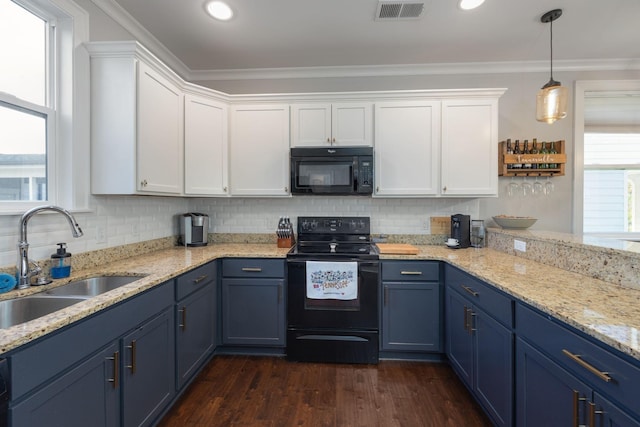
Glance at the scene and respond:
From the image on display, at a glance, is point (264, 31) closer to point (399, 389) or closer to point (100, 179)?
point (100, 179)

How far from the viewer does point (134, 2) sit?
204 centimetres

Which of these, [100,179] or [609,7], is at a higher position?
[609,7]

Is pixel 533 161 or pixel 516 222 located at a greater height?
pixel 533 161

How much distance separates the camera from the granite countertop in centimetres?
95

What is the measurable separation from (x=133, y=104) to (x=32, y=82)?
495 millimetres

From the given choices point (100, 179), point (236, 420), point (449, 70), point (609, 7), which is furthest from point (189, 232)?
point (609, 7)

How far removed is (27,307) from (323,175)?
2.05m

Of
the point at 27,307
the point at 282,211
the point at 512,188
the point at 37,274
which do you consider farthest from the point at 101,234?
the point at 512,188

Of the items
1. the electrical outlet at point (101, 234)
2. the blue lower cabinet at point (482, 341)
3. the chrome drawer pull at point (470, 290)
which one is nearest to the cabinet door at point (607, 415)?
the blue lower cabinet at point (482, 341)

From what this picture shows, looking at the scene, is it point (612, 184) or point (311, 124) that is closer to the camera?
point (311, 124)

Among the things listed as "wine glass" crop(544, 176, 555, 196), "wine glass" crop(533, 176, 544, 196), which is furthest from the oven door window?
"wine glass" crop(544, 176, 555, 196)

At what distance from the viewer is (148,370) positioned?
1.54m

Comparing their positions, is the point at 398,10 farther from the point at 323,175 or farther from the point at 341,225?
the point at 341,225

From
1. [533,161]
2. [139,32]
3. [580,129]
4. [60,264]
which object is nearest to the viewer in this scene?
[60,264]
